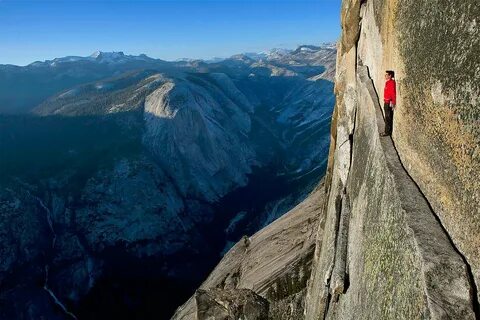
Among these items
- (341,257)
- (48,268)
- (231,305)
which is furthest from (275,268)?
(48,268)

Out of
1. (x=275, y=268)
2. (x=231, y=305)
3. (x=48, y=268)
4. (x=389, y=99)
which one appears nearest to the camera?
(x=389, y=99)

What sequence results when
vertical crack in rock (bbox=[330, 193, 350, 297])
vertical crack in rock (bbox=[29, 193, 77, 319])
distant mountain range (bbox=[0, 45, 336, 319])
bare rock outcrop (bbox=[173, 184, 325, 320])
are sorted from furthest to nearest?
distant mountain range (bbox=[0, 45, 336, 319]), vertical crack in rock (bbox=[29, 193, 77, 319]), bare rock outcrop (bbox=[173, 184, 325, 320]), vertical crack in rock (bbox=[330, 193, 350, 297])

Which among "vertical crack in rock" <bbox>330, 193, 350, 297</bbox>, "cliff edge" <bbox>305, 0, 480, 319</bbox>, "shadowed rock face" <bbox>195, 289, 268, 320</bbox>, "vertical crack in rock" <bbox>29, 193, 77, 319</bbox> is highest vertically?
"cliff edge" <bbox>305, 0, 480, 319</bbox>

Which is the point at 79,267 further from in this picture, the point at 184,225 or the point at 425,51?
the point at 425,51

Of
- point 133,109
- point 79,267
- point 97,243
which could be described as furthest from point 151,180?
point 133,109

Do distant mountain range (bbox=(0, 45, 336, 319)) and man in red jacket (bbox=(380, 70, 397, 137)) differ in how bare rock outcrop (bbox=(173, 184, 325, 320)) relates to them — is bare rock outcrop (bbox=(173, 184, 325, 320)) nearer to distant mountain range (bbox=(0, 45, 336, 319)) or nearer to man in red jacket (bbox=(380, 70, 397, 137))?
man in red jacket (bbox=(380, 70, 397, 137))

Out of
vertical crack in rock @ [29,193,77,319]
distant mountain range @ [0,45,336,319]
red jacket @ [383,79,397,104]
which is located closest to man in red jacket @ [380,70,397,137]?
red jacket @ [383,79,397,104]

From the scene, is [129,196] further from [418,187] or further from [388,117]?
[418,187]
